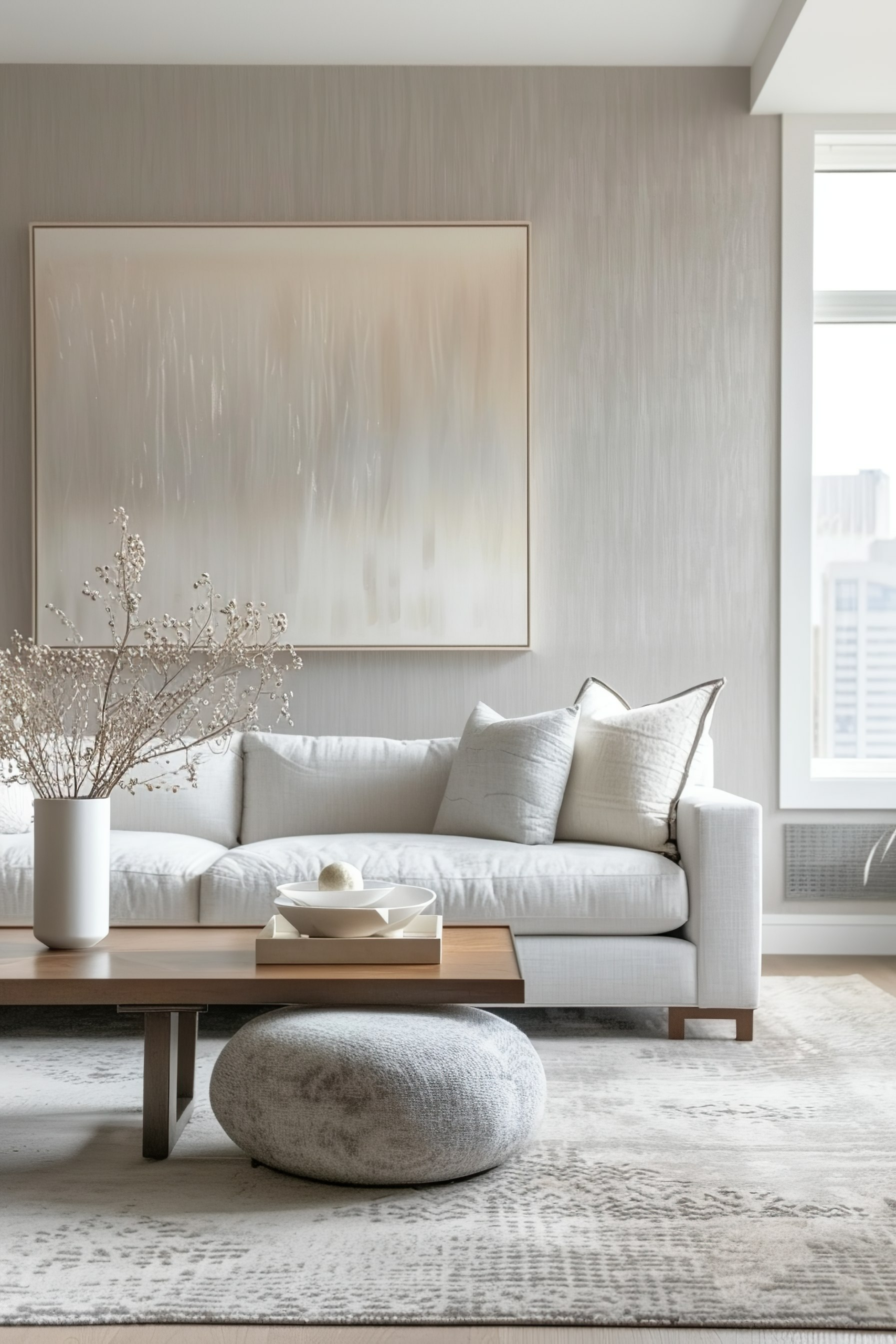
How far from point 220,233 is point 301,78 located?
0.63 meters

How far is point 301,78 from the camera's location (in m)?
4.25

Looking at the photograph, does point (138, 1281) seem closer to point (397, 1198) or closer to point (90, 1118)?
point (397, 1198)

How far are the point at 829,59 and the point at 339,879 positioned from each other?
3.21 meters

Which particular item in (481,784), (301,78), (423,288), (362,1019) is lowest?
(362,1019)

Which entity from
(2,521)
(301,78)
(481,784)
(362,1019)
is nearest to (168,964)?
(362,1019)

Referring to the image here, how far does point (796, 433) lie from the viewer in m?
4.23

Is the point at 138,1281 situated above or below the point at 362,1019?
below

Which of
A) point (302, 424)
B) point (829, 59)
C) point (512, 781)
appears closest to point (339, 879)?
point (512, 781)

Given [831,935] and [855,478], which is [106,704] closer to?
[831,935]

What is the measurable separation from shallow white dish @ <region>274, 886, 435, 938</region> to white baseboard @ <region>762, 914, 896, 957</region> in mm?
2344

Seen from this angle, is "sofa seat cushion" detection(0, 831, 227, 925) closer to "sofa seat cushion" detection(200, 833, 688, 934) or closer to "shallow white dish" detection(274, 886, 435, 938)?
"sofa seat cushion" detection(200, 833, 688, 934)

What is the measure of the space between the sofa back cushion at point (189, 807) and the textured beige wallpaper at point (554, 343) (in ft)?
1.72

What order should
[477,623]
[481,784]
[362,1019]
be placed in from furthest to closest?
[477,623] < [481,784] < [362,1019]

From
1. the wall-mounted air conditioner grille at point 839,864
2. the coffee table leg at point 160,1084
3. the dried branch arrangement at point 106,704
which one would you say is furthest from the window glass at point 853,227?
the coffee table leg at point 160,1084
